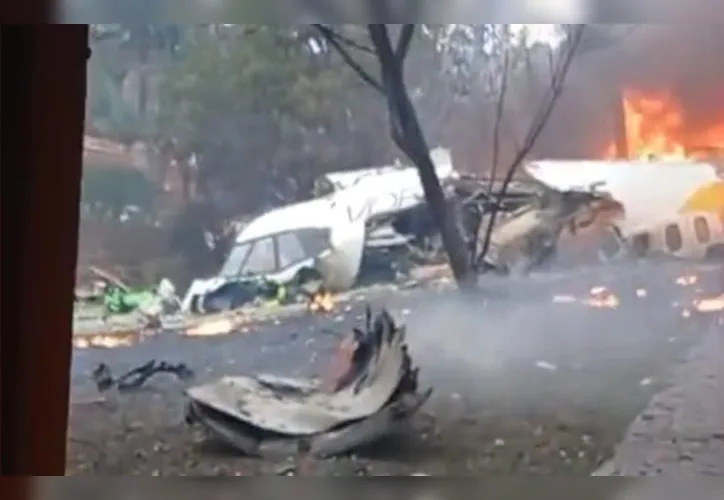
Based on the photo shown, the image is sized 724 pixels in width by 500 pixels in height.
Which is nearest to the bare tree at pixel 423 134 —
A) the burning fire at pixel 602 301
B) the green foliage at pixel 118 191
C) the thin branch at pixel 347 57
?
the thin branch at pixel 347 57

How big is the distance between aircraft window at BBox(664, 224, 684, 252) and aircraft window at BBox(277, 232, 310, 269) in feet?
1.09

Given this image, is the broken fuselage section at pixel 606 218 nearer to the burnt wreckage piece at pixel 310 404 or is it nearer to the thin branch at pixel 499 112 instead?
the thin branch at pixel 499 112

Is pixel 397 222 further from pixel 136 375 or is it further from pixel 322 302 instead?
pixel 136 375

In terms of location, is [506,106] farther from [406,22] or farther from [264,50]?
[264,50]

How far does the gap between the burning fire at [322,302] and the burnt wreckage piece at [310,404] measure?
0.11 feet

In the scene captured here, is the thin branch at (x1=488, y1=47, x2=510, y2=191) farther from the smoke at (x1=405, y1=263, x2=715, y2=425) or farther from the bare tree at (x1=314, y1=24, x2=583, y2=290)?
the smoke at (x1=405, y1=263, x2=715, y2=425)

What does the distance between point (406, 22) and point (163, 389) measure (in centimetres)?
41

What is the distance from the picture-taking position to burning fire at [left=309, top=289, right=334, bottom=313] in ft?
3.57

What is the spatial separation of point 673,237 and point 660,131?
0.33 ft

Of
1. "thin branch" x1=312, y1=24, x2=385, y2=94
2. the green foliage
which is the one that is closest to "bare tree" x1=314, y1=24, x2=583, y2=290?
"thin branch" x1=312, y1=24, x2=385, y2=94

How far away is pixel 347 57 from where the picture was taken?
1.10 m

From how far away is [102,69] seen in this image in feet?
3.66

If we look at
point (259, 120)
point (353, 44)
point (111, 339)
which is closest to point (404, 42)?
point (353, 44)

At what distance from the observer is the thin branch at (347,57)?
3.60 ft
